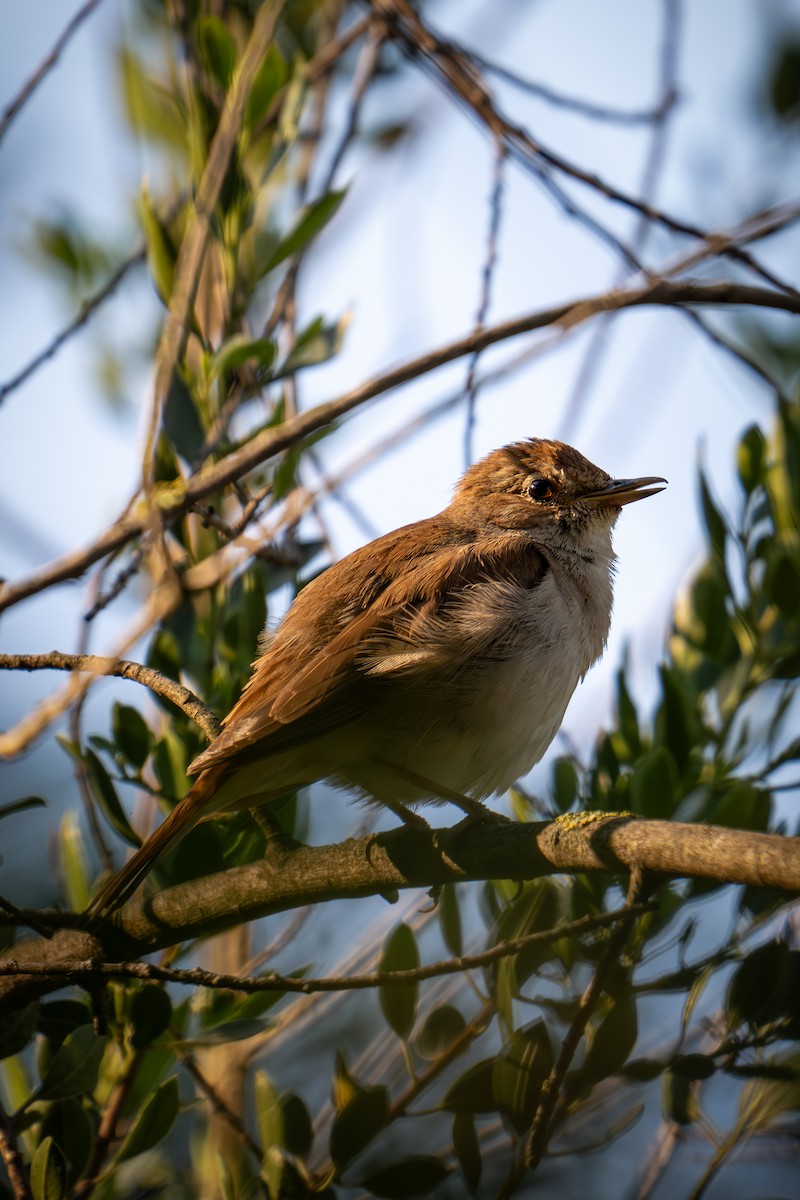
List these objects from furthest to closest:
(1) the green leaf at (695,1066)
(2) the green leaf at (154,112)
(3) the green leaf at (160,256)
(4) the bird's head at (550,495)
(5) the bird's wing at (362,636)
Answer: (2) the green leaf at (154,112) → (4) the bird's head at (550,495) → (3) the green leaf at (160,256) → (5) the bird's wing at (362,636) → (1) the green leaf at (695,1066)

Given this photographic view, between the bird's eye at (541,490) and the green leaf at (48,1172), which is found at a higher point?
the bird's eye at (541,490)

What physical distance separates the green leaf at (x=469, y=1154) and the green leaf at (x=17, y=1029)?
971 millimetres

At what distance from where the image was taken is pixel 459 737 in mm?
3328

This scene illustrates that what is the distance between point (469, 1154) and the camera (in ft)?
8.31

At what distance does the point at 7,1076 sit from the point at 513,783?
1.57 metres

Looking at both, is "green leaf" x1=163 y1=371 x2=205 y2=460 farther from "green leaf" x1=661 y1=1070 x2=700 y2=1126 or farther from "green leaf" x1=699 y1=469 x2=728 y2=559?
"green leaf" x1=661 y1=1070 x2=700 y2=1126

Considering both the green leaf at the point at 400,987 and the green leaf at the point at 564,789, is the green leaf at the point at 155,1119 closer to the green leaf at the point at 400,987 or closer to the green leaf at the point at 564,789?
the green leaf at the point at 400,987

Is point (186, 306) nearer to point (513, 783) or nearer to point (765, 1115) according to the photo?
→ point (513, 783)

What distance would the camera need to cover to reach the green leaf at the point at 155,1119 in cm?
269

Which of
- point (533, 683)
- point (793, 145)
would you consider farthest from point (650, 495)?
point (793, 145)

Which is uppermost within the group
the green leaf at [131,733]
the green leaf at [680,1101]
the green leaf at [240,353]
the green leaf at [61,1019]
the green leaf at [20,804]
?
the green leaf at [240,353]

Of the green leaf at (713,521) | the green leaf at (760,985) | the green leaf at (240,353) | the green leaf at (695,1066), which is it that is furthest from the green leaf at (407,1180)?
the green leaf at (240,353)

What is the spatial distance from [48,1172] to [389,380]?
1777 mm

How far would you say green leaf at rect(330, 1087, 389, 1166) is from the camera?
8.58ft
